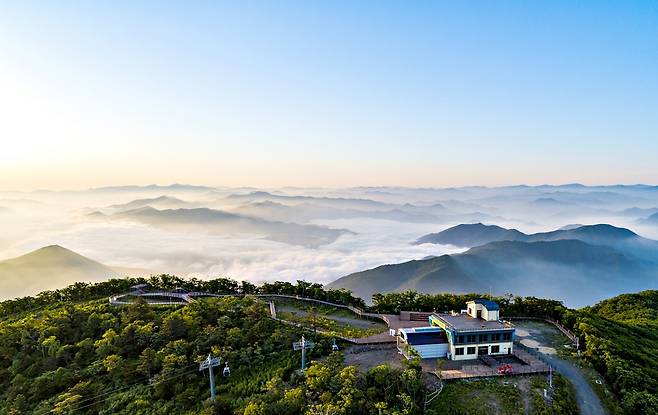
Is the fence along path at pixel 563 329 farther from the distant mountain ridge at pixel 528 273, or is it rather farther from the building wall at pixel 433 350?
the distant mountain ridge at pixel 528 273

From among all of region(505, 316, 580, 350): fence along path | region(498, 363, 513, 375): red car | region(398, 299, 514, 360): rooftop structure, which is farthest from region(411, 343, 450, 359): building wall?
region(505, 316, 580, 350): fence along path

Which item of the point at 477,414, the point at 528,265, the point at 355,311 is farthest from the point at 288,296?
the point at 528,265

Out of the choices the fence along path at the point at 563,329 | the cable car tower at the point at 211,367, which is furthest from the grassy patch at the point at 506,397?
the cable car tower at the point at 211,367

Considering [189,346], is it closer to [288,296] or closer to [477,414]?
[288,296]

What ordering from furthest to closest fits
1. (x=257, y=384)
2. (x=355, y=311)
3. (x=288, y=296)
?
(x=288, y=296), (x=355, y=311), (x=257, y=384)

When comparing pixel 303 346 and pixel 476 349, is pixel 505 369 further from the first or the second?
pixel 303 346

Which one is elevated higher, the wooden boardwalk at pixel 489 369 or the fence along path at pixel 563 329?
the wooden boardwalk at pixel 489 369
